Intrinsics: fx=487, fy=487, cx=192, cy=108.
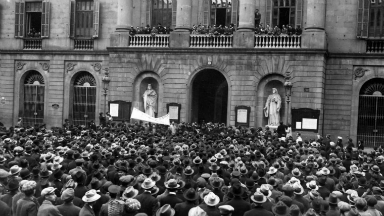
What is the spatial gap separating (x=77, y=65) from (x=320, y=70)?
61.1 ft

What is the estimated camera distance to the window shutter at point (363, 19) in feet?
104

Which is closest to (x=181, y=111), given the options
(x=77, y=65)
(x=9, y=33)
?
(x=77, y=65)

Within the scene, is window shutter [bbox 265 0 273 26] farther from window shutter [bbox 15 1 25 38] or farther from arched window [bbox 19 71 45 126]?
window shutter [bbox 15 1 25 38]

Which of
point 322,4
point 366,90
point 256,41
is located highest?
point 322,4

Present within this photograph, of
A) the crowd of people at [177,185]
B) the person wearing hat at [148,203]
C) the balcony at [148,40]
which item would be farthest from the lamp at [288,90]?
the person wearing hat at [148,203]

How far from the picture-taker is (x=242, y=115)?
31.9m

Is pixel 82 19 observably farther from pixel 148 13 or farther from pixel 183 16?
pixel 183 16

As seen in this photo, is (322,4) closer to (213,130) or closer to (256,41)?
(256,41)

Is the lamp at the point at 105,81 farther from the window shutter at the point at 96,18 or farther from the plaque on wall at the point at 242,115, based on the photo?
the plaque on wall at the point at 242,115

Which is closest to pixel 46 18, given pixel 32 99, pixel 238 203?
pixel 32 99

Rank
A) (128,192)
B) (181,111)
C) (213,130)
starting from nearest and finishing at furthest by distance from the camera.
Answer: (128,192) → (213,130) → (181,111)

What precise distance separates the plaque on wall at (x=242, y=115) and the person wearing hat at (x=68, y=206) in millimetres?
23247

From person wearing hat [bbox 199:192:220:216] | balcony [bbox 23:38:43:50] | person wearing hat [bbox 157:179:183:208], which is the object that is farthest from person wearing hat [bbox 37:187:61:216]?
balcony [bbox 23:38:43:50]

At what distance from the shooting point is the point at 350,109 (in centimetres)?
3206
